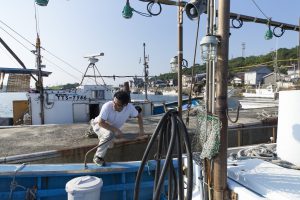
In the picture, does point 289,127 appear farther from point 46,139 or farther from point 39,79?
point 39,79

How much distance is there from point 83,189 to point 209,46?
2728mm

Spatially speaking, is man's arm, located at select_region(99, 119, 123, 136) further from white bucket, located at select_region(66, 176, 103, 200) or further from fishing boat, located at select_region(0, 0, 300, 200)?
white bucket, located at select_region(66, 176, 103, 200)

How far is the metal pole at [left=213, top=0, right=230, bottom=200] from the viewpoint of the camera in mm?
3197

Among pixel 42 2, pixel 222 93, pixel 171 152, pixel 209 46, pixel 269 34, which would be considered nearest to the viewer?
pixel 171 152

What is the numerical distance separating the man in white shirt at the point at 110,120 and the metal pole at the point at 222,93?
226 centimetres

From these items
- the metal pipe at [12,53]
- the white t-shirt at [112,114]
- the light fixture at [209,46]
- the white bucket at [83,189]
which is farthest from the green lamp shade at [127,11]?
the metal pipe at [12,53]

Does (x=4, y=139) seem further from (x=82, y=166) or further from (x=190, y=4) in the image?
(x=190, y=4)

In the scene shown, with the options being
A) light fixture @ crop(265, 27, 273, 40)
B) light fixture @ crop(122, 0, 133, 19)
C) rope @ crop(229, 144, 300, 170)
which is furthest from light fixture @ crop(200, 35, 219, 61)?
light fixture @ crop(265, 27, 273, 40)

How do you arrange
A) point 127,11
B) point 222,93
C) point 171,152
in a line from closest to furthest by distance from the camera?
point 171,152 < point 222,93 < point 127,11

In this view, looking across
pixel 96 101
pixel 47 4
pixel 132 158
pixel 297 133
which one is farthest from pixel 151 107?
pixel 297 133

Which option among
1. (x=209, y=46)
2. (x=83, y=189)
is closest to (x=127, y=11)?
(x=209, y=46)

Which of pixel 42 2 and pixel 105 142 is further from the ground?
pixel 42 2

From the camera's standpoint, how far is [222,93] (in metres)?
3.26

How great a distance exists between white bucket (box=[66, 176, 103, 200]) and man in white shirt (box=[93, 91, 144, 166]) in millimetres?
870
